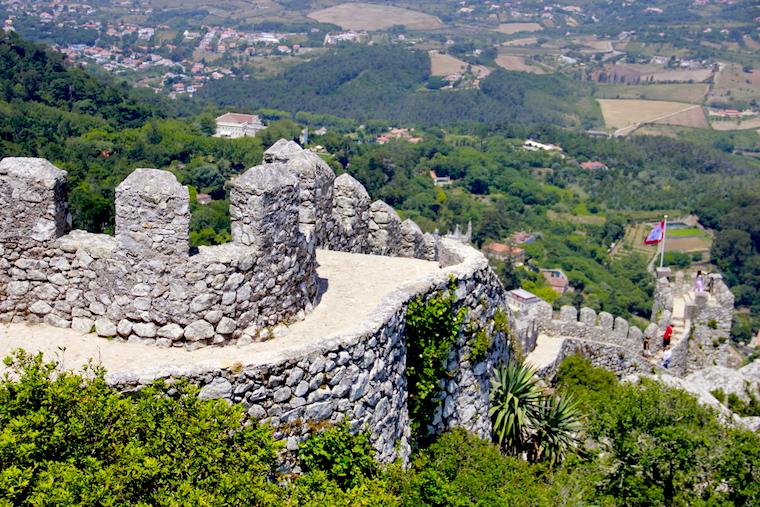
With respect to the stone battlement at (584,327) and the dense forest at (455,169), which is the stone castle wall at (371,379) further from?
the dense forest at (455,169)

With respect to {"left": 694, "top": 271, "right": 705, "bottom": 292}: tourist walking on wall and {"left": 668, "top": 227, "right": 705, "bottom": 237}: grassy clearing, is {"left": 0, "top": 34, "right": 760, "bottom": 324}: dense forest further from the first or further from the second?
{"left": 694, "top": 271, "right": 705, "bottom": 292}: tourist walking on wall

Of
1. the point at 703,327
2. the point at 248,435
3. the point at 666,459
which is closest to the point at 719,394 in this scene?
the point at 703,327

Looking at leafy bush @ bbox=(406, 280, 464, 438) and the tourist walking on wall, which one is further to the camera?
the tourist walking on wall

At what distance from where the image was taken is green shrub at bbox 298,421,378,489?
9.13 meters

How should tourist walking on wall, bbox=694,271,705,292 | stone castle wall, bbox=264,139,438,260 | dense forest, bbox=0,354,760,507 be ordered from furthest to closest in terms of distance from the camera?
tourist walking on wall, bbox=694,271,705,292, stone castle wall, bbox=264,139,438,260, dense forest, bbox=0,354,760,507

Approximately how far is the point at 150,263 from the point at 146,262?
0.15ft

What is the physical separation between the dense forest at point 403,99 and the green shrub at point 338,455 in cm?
15861

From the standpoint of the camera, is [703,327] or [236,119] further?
[236,119]

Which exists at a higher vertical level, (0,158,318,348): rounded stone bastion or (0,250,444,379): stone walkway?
(0,158,318,348): rounded stone bastion

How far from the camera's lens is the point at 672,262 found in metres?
91.2

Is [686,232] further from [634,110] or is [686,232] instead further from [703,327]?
[634,110]

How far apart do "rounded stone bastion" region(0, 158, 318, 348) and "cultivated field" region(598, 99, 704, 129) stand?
171m

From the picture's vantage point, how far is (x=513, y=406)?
12.9 m

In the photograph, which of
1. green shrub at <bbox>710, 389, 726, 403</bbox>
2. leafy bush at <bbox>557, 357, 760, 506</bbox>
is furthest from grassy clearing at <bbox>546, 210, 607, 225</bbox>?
leafy bush at <bbox>557, 357, 760, 506</bbox>
